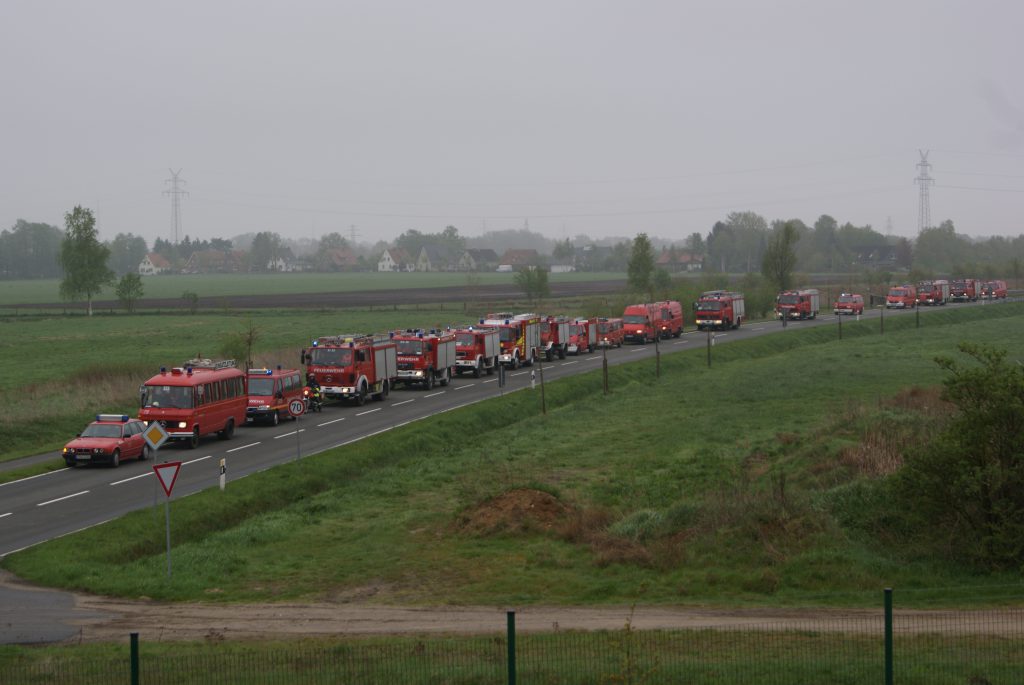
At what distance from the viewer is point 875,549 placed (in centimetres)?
2100

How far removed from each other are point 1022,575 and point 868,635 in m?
5.44

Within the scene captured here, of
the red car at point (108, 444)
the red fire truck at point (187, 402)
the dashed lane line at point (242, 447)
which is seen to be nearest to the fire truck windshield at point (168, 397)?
the red fire truck at point (187, 402)

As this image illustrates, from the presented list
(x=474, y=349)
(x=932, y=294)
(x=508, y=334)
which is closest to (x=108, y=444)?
(x=474, y=349)

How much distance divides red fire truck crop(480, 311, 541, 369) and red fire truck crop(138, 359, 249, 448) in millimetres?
26213

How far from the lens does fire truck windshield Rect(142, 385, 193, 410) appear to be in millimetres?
36312

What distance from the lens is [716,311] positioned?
88.1m

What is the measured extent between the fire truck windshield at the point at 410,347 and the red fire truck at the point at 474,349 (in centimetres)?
520

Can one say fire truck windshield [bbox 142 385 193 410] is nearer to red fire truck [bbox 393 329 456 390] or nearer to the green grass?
red fire truck [bbox 393 329 456 390]

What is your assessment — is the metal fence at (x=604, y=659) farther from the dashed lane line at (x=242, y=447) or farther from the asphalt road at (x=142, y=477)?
the dashed lane line at (x=242, y=447)

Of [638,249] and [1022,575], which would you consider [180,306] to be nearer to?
[638,249]

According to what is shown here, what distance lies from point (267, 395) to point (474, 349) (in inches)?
748

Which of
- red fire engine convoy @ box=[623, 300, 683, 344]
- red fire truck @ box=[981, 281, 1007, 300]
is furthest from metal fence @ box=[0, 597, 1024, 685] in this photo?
red fire truck @ box=[981, 281, 1007, 300]

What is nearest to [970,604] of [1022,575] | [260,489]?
[1022,575]

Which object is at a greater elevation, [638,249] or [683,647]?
[638,249]
